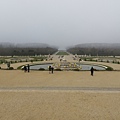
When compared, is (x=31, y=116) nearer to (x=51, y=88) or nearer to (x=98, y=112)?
(x=98, y=112)

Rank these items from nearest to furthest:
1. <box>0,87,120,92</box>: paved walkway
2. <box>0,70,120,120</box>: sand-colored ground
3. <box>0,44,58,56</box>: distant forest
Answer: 1. <box>0,70,120,120</box>: sand-colored ground
2. <box>0,87,120,92</box>: paved walkway
3. <box>0,44,58,56</box>: distant forest

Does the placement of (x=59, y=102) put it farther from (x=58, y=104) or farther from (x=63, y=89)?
(x=63, y=89)

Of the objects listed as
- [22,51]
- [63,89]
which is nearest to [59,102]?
[63,89]

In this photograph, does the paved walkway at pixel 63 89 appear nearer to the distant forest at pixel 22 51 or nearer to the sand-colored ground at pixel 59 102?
the sand-colored ground at pixel 59 102

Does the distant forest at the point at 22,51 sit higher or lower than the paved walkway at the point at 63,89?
higher

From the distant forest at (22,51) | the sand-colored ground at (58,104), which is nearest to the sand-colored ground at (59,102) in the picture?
the sand-colored ground at (58,104)

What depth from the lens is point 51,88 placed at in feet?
35.8

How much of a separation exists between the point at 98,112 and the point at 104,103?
114 cm

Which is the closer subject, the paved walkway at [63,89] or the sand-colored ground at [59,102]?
the sand-colored ground at [59,102]

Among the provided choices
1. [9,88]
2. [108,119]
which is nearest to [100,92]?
[108,119]

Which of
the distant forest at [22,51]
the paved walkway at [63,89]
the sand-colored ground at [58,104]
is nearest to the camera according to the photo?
the sand-colored ground at [58,104]

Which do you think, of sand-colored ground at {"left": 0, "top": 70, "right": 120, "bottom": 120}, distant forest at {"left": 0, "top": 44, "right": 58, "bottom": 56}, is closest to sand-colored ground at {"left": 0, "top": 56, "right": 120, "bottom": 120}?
sand-colored ground at {"left": 0, "top": 70, "right": 120, "bottom": 120}

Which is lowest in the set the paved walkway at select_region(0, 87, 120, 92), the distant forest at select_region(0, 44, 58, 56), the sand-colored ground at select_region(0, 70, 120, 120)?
the sand-colored ground at select_region(0, 70, 120, 120)

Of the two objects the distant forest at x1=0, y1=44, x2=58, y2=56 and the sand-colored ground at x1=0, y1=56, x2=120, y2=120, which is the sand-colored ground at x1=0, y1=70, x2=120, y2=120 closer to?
the sand-colored ground at x1=0, y1=56, x2=120, y2=120
